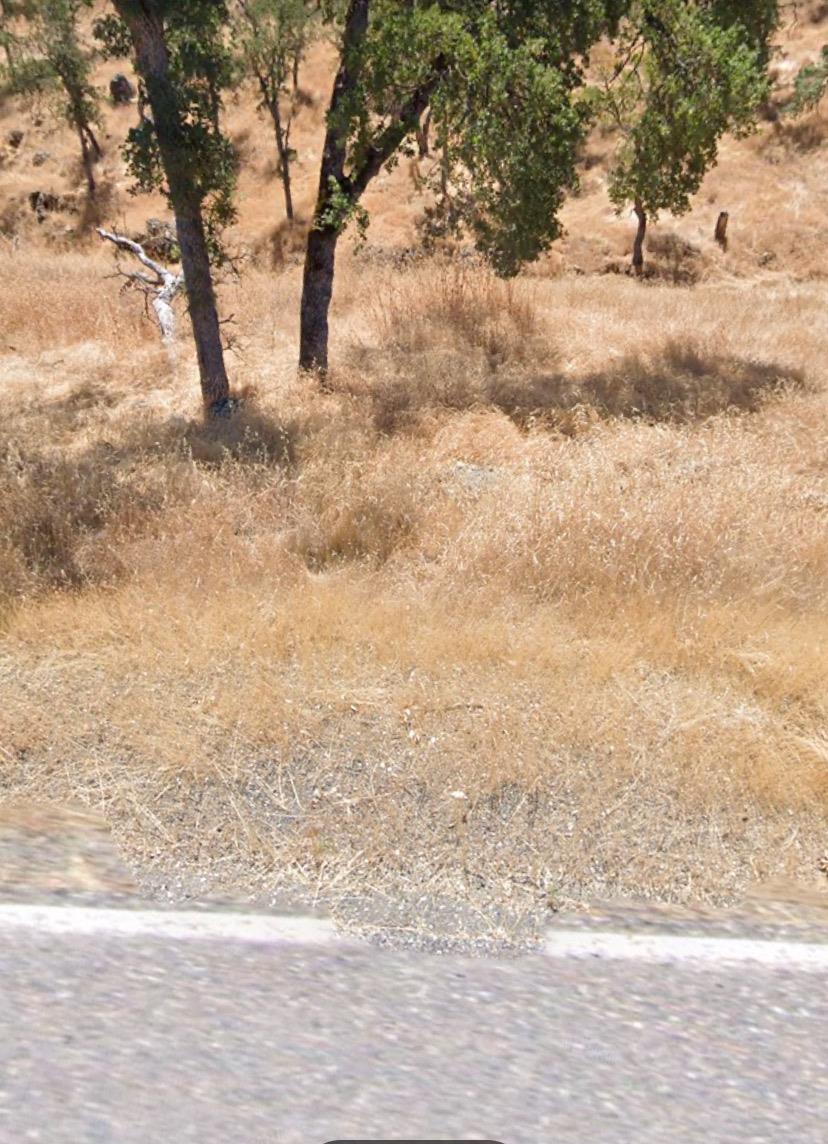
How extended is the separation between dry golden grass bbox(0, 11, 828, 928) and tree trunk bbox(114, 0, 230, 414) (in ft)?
A: 3.41

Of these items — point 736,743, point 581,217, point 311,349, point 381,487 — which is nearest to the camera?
point 736,743

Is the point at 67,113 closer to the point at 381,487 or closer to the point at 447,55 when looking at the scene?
the point at 447,55

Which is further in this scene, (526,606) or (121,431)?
(121,431)

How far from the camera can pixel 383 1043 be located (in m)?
2.09

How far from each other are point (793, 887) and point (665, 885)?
0.47 metres

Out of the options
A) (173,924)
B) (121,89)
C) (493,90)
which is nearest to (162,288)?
(493,90)

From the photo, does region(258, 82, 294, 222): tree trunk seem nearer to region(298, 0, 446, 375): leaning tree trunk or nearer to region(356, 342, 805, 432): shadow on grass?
region(298, 0, 446, 375): leaning tree trunk

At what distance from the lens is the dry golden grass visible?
9.82 ft

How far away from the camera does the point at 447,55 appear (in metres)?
7.49

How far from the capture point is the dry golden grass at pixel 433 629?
118 inches

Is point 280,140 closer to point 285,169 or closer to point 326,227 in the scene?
point 285,169

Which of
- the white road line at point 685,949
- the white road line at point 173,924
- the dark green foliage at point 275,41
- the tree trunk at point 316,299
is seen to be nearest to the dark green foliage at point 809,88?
the dark green foliage at point 275,41

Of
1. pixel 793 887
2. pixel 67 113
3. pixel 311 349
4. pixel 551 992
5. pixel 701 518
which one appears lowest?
pixel 793 887

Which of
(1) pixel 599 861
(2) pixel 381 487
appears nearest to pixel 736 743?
(1) pixel 599 861
